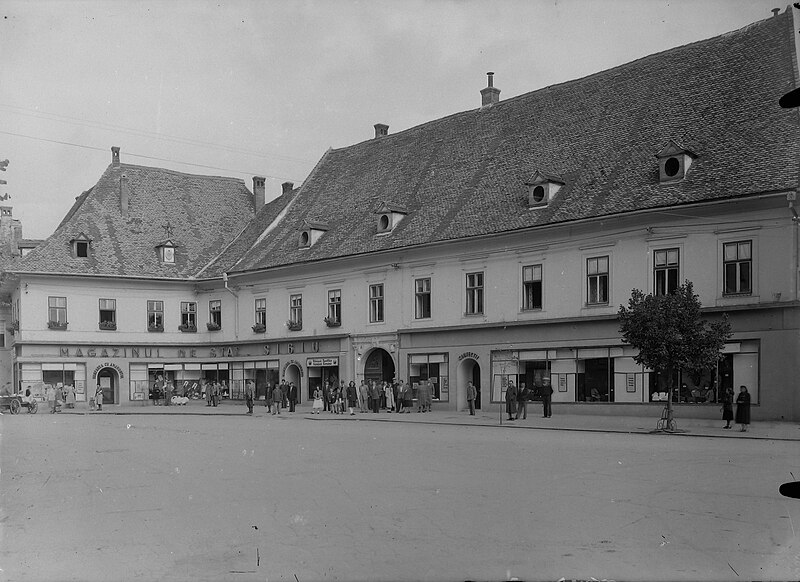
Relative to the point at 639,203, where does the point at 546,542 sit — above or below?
below

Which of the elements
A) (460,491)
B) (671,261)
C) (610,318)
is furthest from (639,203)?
(460,491)

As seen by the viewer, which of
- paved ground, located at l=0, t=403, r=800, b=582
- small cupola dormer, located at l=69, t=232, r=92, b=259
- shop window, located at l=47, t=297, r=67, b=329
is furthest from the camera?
small cupola dormer, located at l=69, t=232, r=92, b=259

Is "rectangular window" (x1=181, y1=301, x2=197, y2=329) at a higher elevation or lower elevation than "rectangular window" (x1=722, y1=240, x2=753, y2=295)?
lower

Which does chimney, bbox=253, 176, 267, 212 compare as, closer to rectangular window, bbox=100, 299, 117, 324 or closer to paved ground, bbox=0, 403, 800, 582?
rectangular window, bbox=100, 299, 117, 324

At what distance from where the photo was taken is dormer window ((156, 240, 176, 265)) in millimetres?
47969

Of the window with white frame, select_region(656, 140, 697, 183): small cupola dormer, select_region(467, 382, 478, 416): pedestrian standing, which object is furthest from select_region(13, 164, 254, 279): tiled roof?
select_region(656, 140, 697, 183): small cupola dormer

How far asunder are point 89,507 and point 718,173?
22.4 meters

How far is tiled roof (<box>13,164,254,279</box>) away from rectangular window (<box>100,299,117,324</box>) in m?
1.61

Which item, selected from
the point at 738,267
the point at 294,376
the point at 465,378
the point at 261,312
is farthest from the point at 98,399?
the point at 738,267

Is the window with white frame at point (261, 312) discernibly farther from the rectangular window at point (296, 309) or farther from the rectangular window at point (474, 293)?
the rectangular window at point (474, 293)

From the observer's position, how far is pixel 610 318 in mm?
28938

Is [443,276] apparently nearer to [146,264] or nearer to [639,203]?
[639,203]

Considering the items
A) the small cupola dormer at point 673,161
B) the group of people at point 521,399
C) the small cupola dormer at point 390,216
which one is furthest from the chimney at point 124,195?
the small cupola dormer at point 673,161

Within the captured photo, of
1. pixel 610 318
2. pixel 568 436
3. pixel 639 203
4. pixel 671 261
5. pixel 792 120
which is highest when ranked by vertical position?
pixel 792 120
